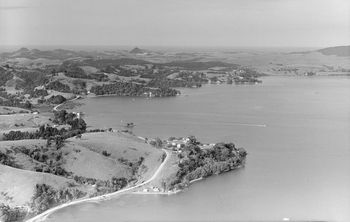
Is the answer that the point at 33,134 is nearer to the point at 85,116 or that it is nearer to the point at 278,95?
Answer: the point at 85,116

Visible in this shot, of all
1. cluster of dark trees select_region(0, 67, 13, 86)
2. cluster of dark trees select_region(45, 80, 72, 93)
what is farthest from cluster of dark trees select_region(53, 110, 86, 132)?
cluster of dark trees select_region(0, 67, 13, 86)

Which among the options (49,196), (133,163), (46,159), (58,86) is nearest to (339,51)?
(58,86)

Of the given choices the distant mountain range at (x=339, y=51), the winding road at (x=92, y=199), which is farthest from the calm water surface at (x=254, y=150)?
the distant mountain range at (x=339, y=51)

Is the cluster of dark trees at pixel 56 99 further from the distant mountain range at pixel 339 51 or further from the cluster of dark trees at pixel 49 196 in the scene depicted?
the distant mountain range at pixel 339 51

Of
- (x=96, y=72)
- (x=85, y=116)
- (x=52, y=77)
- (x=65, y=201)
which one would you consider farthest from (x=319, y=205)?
(x=96, y=72)

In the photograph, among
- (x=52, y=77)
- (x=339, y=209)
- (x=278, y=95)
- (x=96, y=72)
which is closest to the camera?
(x=339, y=209)
